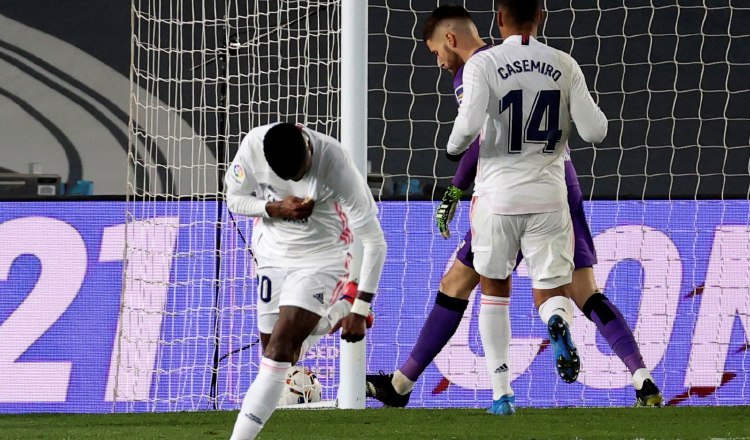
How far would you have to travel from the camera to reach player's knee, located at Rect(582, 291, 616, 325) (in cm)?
537

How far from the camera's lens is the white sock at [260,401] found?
3.83 meters

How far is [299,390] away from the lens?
6512 millimetres

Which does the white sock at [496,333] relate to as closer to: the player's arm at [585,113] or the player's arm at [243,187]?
the player's arm at [585,113]

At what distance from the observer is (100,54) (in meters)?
11.8

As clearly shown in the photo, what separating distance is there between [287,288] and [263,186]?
1.38 feet

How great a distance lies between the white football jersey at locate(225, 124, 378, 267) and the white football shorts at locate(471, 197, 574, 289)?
721mm

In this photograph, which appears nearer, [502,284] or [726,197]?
[502,284]

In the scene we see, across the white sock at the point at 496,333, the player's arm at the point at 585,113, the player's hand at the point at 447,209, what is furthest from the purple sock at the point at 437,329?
the player's arm at the point at 585,113

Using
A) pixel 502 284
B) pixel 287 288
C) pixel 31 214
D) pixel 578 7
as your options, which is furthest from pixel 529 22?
pixel 578 7

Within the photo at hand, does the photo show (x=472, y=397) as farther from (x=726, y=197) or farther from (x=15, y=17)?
(x=15, y=17)

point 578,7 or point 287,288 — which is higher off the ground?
point 578,7

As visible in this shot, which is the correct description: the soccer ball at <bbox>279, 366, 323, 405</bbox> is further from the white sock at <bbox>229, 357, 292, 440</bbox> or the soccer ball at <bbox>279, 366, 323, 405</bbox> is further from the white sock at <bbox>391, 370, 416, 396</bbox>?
the white sock at <bbox>229, 357, 292, 440</bbox>

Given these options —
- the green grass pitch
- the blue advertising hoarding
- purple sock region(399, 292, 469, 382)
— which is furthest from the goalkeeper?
the blue advertising hoarding

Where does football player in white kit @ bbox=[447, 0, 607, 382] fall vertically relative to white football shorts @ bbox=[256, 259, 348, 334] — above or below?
above
